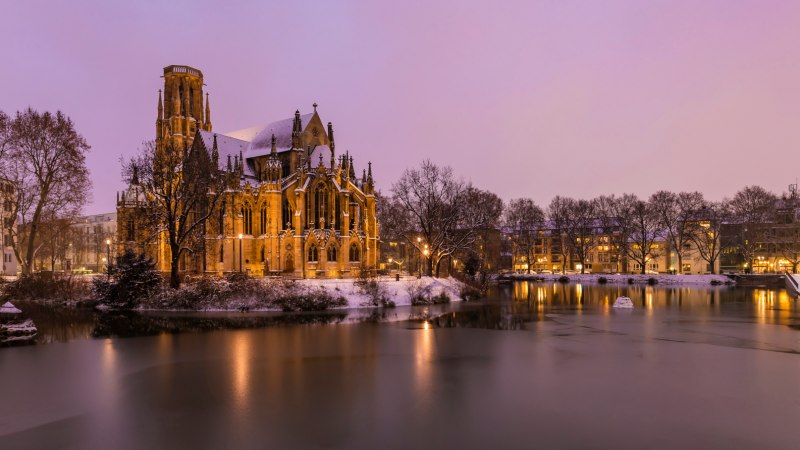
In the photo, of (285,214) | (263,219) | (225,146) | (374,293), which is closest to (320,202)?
(285,214)

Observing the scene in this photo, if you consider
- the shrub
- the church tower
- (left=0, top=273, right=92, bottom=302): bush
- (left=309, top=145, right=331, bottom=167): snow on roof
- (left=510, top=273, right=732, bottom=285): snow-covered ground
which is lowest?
(left=510, top=273, right=732, bottom=285): snow-covered ground

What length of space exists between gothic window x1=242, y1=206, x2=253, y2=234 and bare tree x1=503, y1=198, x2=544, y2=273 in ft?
188

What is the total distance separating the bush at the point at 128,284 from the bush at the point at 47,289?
11.2 feet

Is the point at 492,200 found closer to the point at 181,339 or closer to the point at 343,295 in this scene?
the point at 343,295

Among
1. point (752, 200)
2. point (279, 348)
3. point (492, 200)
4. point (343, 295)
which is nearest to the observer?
point (279, 348)

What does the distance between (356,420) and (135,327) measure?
71.2 ft

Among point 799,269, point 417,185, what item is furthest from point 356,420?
point 799,269

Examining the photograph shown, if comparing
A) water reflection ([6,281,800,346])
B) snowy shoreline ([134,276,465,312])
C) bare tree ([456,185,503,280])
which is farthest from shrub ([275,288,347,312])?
bare tree ([456,185,503,280])

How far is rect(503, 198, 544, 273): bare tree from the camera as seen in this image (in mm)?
99500

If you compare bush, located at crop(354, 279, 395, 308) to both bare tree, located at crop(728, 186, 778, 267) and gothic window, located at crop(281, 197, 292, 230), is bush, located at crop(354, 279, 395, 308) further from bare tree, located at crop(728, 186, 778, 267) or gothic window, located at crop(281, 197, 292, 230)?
bare tree, located at crop(728, 186, 778, 267)

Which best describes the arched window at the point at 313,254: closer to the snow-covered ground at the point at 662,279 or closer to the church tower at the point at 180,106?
the church tower at the point at 180,106

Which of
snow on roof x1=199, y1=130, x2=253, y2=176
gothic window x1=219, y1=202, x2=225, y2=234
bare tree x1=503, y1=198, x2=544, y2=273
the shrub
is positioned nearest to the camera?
the shrub

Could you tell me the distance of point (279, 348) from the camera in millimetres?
21453

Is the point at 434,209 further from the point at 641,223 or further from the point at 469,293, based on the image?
the point at 641,223
